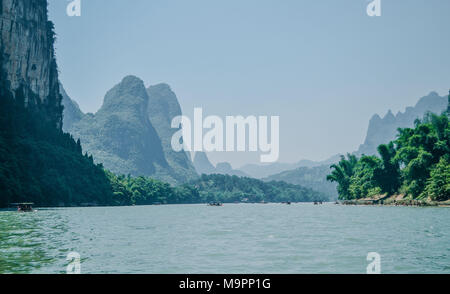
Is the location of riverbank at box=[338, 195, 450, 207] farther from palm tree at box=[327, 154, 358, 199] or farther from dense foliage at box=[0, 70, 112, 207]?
dense foliage at box=[0, 70, 112, 207]

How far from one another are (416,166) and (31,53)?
108 metres

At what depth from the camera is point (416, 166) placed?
290 feet

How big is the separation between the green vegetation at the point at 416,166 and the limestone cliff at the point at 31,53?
92.3 m

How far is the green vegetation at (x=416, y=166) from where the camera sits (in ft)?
267

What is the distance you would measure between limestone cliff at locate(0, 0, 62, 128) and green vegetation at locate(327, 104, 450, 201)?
92.3 metres

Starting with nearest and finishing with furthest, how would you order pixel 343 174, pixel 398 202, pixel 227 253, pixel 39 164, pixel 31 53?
pixel 227 253
pixel 398 202
pixel 39 164
pixel 31 53
pixel 343 174

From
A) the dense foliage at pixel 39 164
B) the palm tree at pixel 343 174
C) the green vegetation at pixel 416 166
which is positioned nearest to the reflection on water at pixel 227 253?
the green vegetation at pixel 416 166

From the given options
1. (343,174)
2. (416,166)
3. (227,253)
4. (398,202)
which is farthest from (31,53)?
(227,253)

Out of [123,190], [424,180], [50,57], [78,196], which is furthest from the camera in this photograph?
[50,57]

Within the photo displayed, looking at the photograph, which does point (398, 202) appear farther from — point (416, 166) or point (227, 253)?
point (227, 253)
